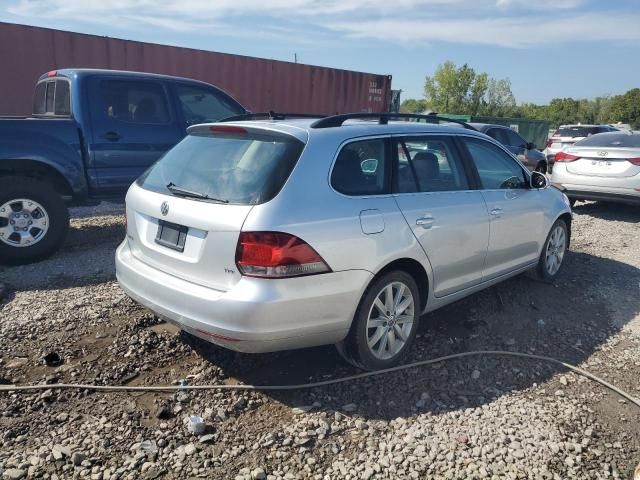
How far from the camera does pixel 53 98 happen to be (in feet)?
21.7

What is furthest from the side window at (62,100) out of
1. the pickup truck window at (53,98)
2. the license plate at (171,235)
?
the license plate at (171,235)

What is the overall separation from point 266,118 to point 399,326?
71.9 inches

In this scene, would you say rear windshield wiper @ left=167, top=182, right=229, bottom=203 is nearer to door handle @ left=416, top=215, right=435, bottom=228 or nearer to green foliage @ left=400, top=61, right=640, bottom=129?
door handle @ left=416, top=215, right=435, bottom=228

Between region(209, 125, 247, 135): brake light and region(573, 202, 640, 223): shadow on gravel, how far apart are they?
7.92 m

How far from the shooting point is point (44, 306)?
4.45 metres

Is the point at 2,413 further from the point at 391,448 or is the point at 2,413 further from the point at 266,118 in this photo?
the point at 266,118

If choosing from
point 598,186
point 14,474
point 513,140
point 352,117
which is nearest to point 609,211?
point 598,186

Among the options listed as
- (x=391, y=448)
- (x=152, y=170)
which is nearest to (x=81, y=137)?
(x=152, y=170)

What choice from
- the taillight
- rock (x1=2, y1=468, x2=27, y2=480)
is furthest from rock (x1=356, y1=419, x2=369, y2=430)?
rock (x1=2, y1=468, x2=27, y2=480)

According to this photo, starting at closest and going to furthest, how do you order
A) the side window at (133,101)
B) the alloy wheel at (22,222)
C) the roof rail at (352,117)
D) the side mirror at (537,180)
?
the roof rail at (352,117) < the side mirror at (537,180) < the alloy wheel at (22,222) < the side window at (133,101)

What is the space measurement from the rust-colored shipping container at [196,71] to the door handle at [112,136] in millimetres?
5211

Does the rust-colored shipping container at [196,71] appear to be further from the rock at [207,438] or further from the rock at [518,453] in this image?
the rock at [518,453]

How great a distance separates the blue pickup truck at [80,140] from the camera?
5465 millimetres

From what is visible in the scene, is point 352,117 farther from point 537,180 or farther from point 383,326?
point 537,180
